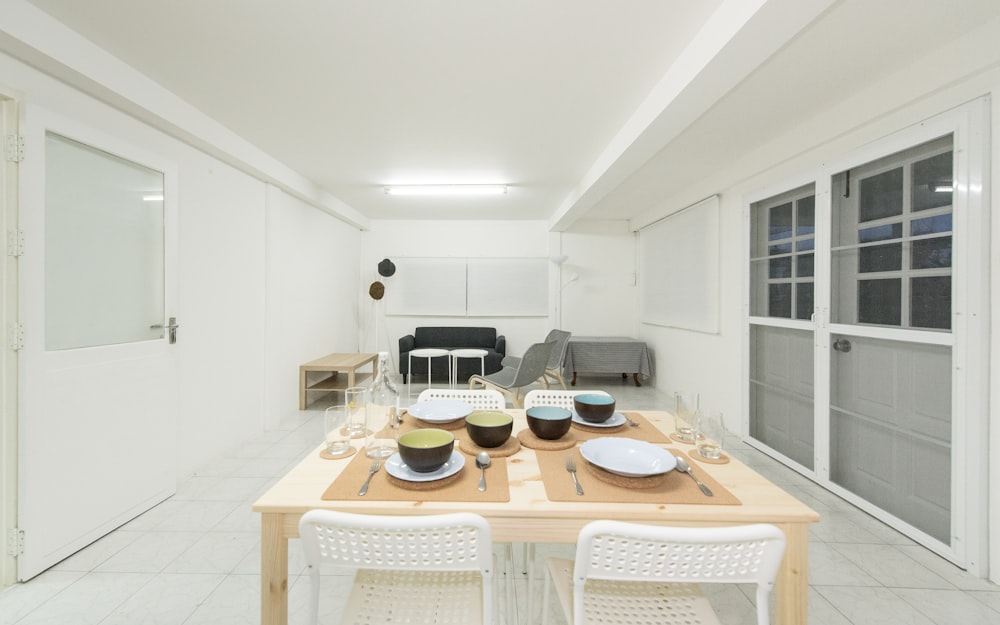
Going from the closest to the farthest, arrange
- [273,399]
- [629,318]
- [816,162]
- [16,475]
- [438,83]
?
1. [16,475]
2. [438,83]
3. [816,162]
4. [273,399]
5. [629,318]

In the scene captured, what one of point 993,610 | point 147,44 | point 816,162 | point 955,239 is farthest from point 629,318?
point 147,44

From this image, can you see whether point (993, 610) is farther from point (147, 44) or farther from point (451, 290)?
point (451, 290)

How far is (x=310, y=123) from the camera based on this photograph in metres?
2.76

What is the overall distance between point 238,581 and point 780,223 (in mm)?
4041

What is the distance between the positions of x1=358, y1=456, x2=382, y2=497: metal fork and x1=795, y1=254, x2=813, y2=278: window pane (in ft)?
10.00

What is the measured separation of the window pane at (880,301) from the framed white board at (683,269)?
144cm

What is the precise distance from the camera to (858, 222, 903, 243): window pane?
7.11ft

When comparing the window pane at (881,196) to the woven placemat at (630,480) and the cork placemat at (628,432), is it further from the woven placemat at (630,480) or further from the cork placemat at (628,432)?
the woven placemat at (630,480)

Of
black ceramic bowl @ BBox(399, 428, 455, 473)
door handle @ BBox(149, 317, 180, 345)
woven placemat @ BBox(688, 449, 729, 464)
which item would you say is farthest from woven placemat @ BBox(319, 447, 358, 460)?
door handle @ BBox(149, 317, 180, 345)

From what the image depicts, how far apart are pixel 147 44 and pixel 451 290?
14.8 feet

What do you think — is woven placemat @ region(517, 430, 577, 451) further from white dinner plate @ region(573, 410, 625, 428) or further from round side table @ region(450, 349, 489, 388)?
round side table @ region(450, 349, 489, 388)

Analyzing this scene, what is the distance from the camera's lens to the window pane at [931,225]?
1912mm

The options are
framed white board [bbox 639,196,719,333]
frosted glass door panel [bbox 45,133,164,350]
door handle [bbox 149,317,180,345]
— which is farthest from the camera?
framed white board [bbox 639,196,719,333]

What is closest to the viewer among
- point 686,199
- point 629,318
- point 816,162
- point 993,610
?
point 993,610
